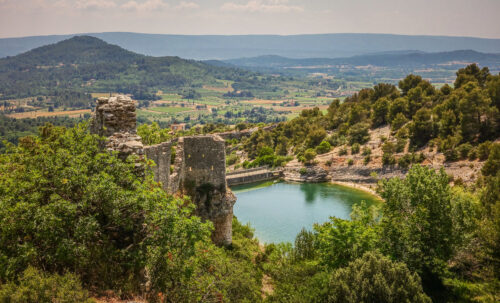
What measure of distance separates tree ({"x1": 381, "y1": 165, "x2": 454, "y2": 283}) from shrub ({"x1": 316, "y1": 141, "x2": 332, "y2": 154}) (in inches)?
1398

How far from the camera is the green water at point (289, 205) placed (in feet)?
99.4

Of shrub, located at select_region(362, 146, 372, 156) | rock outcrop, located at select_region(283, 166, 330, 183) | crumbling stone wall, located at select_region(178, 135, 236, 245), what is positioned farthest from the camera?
rock outcrop, located at select_region(283, 166, 330, 183)

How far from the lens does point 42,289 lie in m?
6.01

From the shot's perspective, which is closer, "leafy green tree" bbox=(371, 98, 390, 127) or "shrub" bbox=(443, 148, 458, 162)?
"shrub" bbox=(443, 148, 458, 162)

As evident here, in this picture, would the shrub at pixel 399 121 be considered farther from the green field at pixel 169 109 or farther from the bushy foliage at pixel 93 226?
the green field at pixel 169 109

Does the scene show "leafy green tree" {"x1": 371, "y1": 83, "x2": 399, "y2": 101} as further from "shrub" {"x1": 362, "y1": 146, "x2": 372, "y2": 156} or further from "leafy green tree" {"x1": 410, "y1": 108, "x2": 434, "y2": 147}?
"shrub" {"x1": 362, "y1": 146, "x2": 372, "y2": 156}

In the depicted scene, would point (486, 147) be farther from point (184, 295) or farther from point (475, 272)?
point (184, 295)

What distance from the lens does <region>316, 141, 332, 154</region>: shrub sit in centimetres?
5031

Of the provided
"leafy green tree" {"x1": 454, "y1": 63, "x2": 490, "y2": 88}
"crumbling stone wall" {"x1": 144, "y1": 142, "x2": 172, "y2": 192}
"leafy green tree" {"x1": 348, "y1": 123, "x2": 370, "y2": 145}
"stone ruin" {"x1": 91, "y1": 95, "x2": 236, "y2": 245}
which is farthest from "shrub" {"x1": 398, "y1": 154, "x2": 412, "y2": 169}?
"crumbling stone wall" {"x1": 144, "y1": 142, "x2": 172, "y2": 192}

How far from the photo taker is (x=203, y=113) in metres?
167

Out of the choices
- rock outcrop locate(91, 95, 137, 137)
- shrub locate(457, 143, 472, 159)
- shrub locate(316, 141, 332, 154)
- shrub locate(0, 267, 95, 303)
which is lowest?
shrub locate(316, 141, 332, 154)

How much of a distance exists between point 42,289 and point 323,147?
152 ft

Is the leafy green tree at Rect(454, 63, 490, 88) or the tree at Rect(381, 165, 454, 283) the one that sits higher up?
the leafy green tree at Rect(454, 63, 490, 88)

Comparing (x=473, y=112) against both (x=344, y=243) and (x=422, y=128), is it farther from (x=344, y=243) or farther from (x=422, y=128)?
(x=344, y=243)
